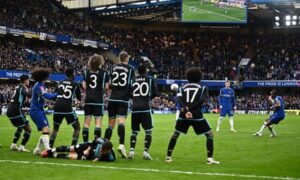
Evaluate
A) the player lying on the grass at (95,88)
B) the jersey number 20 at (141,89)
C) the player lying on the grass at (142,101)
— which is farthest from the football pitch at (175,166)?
the jersey number 20 at (141,89)

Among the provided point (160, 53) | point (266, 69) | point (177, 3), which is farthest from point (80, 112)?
point (266, 69)

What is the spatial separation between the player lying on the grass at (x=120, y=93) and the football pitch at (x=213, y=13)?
3977cm

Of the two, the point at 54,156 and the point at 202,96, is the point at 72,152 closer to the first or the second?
the point at 54,156


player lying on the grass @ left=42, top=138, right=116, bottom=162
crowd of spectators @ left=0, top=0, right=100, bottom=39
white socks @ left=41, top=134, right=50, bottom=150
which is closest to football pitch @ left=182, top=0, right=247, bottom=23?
crowd of spectators @ left=0, top=0, right=100, bottom=39

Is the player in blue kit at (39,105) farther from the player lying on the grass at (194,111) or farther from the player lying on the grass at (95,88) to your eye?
the player lying on the grass at (194,111)

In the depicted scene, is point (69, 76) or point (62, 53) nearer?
point (69, 76)

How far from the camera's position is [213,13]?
2060 inches

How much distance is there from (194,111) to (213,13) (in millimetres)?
41249

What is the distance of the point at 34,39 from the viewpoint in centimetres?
6000

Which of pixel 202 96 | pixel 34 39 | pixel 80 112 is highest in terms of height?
pixel 34 39

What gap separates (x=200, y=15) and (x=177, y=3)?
33.7 feet

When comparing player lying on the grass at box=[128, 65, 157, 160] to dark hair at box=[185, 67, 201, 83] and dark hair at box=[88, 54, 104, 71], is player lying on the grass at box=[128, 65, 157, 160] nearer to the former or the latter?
dark hair at box=[88, 54, 104, 71]

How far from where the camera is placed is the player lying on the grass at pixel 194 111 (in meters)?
12.4

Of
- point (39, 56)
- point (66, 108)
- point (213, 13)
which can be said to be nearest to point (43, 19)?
point (39, 56)
